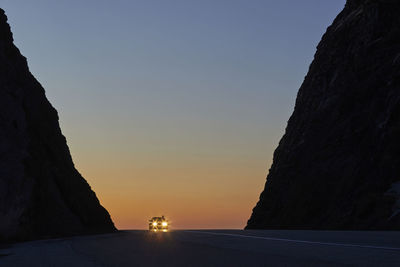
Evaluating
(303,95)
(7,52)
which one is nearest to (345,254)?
(7,52)

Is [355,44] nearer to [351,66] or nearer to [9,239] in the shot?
[351,66]

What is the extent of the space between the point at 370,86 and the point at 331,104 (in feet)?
24.1

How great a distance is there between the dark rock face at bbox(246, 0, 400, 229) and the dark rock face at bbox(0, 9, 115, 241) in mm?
21393

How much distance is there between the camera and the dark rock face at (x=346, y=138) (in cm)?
5334

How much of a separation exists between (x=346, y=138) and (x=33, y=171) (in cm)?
3877

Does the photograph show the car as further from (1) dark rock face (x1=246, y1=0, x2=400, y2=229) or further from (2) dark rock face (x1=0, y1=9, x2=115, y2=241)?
(1) dark rock face (x1=246, y1=0, x2=400, y2=229)

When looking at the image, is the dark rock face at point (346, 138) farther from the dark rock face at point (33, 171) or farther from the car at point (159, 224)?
the dark rock face at point (33, 171)

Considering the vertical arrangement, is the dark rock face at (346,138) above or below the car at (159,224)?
above

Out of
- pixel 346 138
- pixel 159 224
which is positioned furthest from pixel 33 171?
pixel 346 138

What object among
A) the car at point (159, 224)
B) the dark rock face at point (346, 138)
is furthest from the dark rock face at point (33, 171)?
the dark rock face at point (346, 138)

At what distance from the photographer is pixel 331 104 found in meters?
70.4

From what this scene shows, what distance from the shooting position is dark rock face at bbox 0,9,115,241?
30.0 m

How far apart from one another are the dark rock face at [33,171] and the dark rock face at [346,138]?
70.2 feet

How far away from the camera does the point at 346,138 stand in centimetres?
6391
